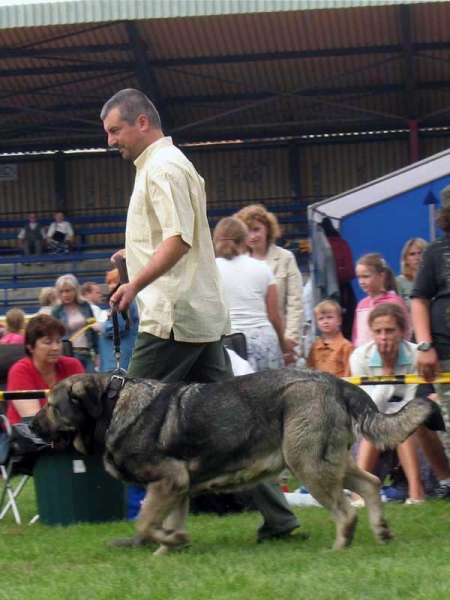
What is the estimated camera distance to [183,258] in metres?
5.38

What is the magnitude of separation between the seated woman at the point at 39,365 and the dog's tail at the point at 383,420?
2534 millimetres

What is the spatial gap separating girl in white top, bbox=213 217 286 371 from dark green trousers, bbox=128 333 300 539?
181 centimetres

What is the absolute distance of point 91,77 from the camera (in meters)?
24.0

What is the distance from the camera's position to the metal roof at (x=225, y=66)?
2083 centimetres

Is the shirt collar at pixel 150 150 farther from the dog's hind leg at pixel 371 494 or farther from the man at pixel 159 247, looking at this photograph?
the dog's hind leg at pixel 371 494

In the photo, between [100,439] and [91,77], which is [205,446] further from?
[91,77]

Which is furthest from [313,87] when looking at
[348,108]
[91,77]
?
[91,77]

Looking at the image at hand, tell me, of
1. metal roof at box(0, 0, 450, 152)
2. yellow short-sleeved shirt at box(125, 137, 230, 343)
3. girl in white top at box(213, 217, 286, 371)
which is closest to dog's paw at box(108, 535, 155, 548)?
yellow short-sleeved shirt at box(125, 137, 230, 343)

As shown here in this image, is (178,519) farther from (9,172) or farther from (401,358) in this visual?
(9,172)

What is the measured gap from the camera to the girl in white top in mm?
7504

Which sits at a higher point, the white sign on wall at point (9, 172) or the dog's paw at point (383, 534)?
the white sign on wall at point (9, 172)

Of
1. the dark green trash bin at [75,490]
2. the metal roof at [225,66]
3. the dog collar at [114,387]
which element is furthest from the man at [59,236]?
the dog collar at [114,387]

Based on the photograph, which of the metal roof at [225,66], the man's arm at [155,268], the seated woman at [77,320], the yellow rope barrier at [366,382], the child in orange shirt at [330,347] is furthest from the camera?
the metal roof at [225,66]

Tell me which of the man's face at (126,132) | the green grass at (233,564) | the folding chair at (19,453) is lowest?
the green grass at (233,564)
